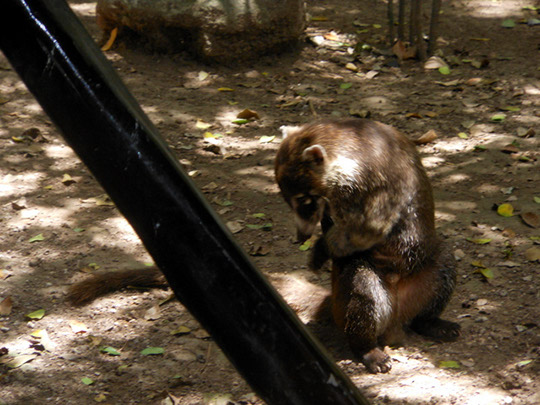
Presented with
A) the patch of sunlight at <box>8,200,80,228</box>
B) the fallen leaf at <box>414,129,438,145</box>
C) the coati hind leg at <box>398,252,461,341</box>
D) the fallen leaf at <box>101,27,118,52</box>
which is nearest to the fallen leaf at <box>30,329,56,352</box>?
the patch of sunlight at <box>8,200,80,228</box>

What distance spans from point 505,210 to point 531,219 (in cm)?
22

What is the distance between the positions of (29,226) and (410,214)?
3.04 metres

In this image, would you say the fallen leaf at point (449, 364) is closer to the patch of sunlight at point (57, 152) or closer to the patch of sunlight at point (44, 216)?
the patch of sunlight at point (44, 216)

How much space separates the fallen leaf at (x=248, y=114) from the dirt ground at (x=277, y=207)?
0.07 metres

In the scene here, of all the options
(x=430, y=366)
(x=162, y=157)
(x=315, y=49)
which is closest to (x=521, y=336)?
(x=430, y=366)

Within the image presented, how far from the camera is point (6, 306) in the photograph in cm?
431

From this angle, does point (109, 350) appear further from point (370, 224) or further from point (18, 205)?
point (18, 205)

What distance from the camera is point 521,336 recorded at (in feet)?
13.2

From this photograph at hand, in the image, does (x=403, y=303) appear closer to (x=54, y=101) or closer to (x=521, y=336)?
(x=521, y=336)

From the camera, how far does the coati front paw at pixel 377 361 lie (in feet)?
12.9

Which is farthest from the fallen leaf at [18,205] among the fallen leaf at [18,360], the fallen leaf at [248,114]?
the fallen leaf at [248,114]

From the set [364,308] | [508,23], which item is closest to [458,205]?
[364,308]

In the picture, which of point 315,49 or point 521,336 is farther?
point 315,49

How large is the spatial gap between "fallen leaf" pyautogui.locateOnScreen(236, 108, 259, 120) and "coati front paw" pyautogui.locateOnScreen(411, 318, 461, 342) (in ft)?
11.4
